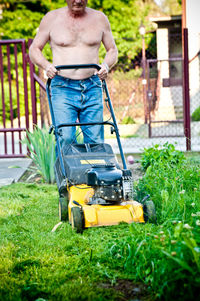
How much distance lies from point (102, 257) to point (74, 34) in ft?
Answer: 7.18

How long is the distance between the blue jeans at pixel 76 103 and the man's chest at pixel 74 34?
31 centimetres

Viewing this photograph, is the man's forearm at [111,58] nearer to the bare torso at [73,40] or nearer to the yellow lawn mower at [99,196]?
the bare torso at [73,40]

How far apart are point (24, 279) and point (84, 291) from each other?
0.39 metres

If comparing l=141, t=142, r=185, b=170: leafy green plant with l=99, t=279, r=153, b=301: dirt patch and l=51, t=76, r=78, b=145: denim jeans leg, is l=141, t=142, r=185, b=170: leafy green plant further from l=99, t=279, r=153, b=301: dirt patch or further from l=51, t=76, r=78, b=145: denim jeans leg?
l=99, t=279, r=153, b=301: dirt patch

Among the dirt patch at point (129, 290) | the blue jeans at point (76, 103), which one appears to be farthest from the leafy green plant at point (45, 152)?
the dirt patch at point (129, 290)

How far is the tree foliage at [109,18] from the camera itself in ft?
60.2

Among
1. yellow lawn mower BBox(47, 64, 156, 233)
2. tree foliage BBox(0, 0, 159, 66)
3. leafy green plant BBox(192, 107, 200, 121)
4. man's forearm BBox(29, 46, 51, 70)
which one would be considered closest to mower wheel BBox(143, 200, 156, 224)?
yellow lawn mower BBox(47, 64, 156, 233)

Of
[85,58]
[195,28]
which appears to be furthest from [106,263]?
[195,28]

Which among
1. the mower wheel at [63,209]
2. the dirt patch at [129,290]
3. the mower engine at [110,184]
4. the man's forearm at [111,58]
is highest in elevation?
the man's forearm at [111,58]

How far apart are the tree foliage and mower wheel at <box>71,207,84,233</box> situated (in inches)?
610

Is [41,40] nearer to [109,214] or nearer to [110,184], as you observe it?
[110,184]

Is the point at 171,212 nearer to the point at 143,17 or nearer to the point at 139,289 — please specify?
the point at 139,289

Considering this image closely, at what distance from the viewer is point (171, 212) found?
3.31 meters

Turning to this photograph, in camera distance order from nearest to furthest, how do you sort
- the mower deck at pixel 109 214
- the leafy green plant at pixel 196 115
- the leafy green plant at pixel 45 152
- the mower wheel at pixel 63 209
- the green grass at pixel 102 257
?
the green grass at pixel 102 257, the mower deck at pixel 109 214, the mower wheel at pixel 63 209, the leafy green plant at pixel 45 152, the leafy green plant at pixel 196 115
